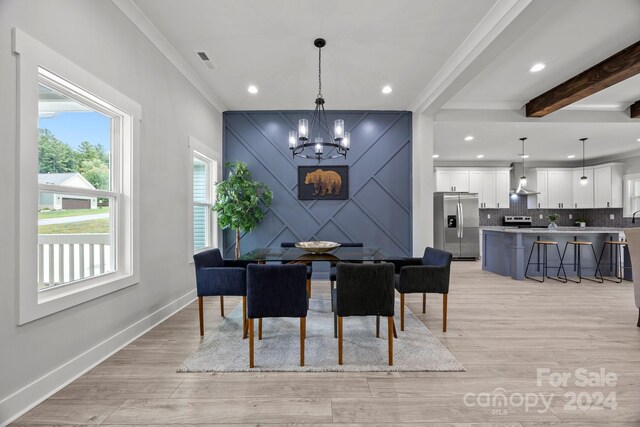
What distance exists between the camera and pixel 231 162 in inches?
194

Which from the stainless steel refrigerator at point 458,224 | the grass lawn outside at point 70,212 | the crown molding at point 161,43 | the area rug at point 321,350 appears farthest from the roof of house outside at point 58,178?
the stainless steel refrigerator at point 458,224

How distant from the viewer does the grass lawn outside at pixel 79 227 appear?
2061mm

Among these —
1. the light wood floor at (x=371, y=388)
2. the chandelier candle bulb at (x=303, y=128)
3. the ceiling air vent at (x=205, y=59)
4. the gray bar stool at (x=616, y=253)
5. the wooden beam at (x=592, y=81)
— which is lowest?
the light wood floor at (x=371, y=388)

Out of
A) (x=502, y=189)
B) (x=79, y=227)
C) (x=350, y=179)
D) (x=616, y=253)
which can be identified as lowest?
(x=616, y=253)

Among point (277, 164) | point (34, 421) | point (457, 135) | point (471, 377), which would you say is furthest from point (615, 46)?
point (34, 421)

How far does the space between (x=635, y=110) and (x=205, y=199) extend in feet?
22.5

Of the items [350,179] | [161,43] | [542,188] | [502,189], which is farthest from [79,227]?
[542,188]

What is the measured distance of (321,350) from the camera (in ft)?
7.87

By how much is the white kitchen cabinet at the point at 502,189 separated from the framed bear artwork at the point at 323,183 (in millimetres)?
5581

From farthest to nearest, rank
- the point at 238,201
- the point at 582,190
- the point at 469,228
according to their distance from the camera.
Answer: the point at 582,190, the point at 469,228, the point at 238,201

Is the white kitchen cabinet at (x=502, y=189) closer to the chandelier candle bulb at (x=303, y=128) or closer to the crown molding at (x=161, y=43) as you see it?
the chandelier candle bulb at (x=303, y=128)

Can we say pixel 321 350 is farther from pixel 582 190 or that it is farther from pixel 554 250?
pixel 582 190

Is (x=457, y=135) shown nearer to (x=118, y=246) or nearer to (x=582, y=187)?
(x=582, y=187)

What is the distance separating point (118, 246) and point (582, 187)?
10488 millimetres
